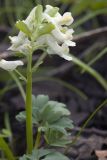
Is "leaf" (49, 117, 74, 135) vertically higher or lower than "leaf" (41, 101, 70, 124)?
lower

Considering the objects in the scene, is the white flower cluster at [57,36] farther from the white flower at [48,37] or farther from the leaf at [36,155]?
the leaf at [36,155]

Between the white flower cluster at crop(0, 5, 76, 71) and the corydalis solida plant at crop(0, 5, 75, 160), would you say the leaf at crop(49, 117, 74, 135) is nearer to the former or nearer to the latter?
the corydalis solida plant at crop(0, 5, 75, 160)

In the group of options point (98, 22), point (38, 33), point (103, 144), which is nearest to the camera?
point (38, 33)

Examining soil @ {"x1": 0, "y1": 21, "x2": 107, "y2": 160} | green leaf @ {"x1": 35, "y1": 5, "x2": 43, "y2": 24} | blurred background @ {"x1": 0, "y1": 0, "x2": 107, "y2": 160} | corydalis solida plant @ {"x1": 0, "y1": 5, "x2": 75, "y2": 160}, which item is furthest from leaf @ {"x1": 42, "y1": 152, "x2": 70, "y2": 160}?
blurred background @ {"x1": 0, "y1": 0, "x2": 107, "y2": 160}

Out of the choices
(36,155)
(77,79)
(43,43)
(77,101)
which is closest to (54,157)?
(36,155)

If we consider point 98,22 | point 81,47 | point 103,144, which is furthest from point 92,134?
point 98,22

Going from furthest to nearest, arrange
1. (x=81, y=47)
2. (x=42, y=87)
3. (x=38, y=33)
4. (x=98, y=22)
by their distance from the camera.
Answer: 1. (x=98, y=22)
2. (x=81, y=47)
3. (x=42, y=87)
4. (x=38, y=33)

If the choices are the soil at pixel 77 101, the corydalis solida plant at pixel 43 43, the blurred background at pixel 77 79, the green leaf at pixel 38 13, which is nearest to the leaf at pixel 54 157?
the corydalis solida plant at pixel 43 43

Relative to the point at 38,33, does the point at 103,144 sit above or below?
below

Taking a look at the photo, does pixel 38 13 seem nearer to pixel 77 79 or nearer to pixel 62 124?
pixel 62 124

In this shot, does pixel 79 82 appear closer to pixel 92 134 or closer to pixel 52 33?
pixel 92 134

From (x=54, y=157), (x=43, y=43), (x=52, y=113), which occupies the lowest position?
(x=54, y=157)
